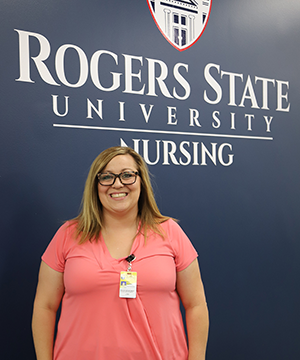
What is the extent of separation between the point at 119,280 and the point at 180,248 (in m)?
0.30

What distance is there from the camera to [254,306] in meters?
2.30

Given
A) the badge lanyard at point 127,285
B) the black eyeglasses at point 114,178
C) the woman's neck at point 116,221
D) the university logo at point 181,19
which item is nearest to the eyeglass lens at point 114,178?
the black eyeglasses at point 114,178

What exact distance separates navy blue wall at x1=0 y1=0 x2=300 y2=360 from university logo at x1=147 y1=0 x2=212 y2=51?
4 centimetres

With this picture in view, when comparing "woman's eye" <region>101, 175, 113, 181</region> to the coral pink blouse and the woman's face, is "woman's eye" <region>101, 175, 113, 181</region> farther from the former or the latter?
the coral pink blouse

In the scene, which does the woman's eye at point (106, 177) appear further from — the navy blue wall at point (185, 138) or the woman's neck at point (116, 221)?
the navy blue wall at point (185, 138)

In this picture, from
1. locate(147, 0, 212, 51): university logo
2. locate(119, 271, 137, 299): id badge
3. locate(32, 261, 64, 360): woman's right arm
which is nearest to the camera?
locate(119, 271, 137, 299): id badge

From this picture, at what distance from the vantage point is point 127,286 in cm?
133

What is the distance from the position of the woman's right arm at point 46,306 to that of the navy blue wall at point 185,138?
34 cm

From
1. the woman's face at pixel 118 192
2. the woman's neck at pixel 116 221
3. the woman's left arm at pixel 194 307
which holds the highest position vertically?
the woman's face at pixel 118 192

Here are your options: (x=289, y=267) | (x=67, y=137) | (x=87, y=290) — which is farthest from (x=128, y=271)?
(x=289, y=267)

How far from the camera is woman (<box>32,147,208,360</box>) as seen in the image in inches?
52.8

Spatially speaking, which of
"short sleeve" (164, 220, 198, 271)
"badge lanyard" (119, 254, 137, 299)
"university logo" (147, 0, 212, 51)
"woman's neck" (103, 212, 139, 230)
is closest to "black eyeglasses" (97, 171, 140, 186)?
"woman's neck" (103, 212, 139, 230)

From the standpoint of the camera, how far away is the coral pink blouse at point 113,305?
134 centimetres
